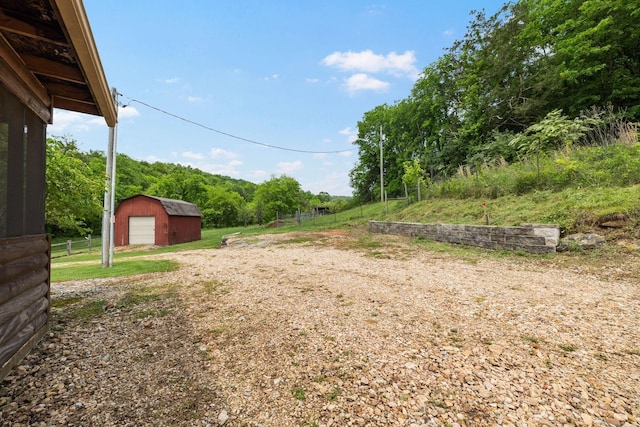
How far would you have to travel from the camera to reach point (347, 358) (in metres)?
2.17

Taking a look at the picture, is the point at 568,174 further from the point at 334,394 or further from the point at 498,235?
the point at 334,394

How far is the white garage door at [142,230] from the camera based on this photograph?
16906 mm

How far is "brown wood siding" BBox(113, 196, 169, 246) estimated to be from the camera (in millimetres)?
16766

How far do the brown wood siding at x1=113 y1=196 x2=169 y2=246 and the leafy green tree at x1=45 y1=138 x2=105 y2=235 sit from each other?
46.2 ft

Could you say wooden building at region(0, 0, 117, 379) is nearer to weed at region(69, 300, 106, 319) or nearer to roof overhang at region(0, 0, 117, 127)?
roof overhang at region(0, 0, 117, 127)

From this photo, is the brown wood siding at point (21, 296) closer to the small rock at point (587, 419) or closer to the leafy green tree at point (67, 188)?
the leafy green tree at point (67, 188)

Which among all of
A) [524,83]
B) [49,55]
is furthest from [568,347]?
[524,83]

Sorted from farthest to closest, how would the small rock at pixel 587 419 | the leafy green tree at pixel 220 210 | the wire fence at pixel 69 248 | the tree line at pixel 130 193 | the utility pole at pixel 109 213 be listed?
the leafy green tree at pixel 220 210, the wire fence at pixel 69 248, the utility pole at pixel 109 213, the tree line at pixel 130 193, the small rock at pixel 587 419

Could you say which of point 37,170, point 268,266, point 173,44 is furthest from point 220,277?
point 173,44

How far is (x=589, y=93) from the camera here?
13.1 metres

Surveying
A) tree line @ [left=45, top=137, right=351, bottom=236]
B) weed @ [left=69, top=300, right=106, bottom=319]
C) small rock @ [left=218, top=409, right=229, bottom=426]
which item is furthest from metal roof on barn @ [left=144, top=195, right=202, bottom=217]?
small rock @ [left=218, top=409, right=229, bottom=426]

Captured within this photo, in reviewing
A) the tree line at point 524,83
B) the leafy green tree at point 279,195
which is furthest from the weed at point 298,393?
the leafy green tree at point 279,195

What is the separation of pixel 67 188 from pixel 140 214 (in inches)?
624

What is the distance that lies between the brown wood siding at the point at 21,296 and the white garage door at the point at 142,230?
16333 mm
